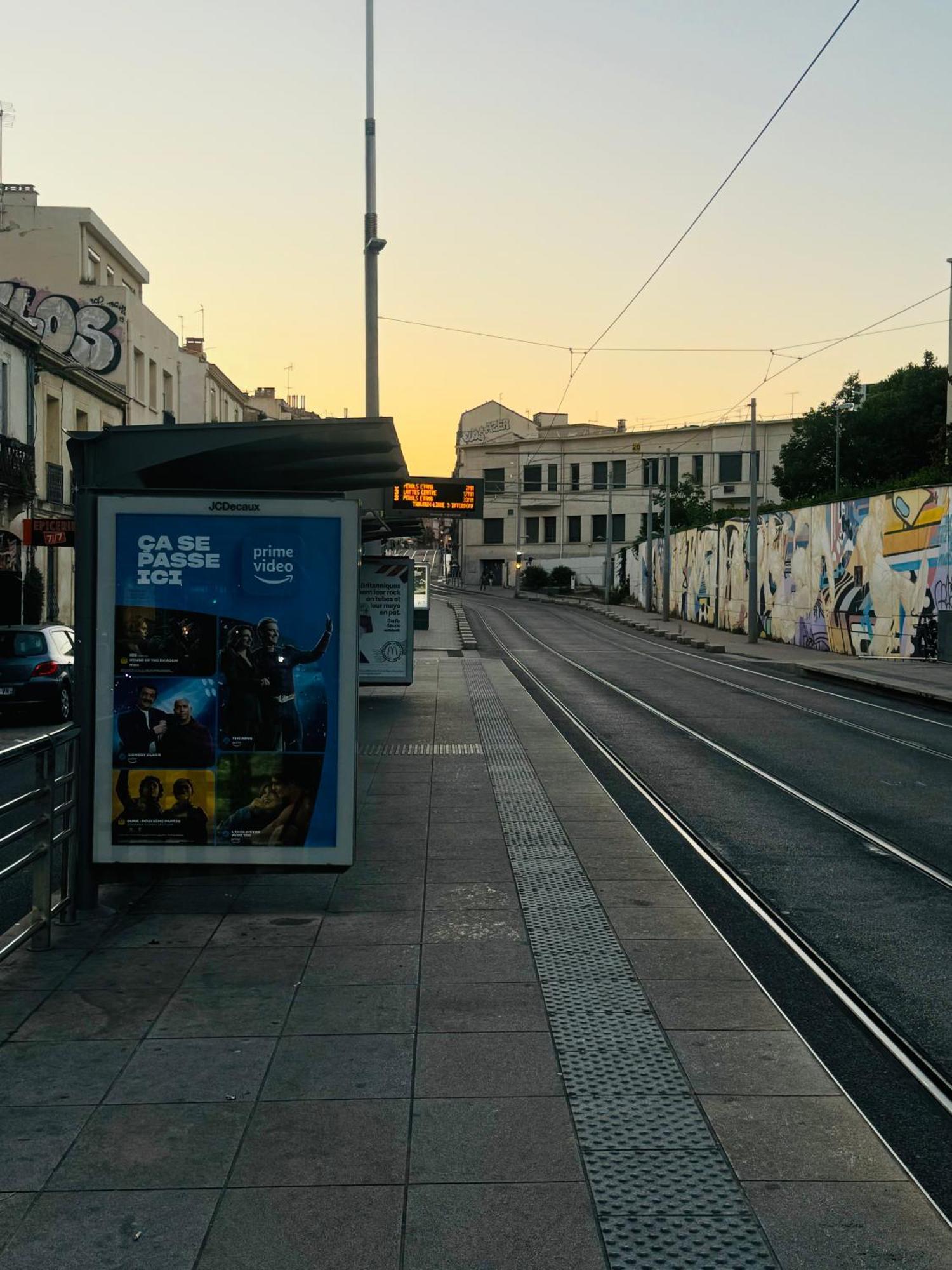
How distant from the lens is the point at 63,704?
19.2 m

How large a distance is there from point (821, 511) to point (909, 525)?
756 centimetres

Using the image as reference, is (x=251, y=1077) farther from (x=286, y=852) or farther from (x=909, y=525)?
(x=909, y=525)

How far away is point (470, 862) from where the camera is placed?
9.01 metres

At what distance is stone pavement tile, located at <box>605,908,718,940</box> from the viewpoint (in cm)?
719

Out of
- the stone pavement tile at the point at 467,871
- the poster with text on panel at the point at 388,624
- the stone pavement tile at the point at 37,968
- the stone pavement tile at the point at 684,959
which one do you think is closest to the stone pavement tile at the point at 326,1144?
the stone pavement tile at the point at 37,968

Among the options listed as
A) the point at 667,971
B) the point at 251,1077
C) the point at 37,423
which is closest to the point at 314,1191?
the point at 251,1077

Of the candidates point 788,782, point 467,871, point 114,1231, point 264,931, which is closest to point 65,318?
point 788,782

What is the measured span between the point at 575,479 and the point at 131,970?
9489 centimetres

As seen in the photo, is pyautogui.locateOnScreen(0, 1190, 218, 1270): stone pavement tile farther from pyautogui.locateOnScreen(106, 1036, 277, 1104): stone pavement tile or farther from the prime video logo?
the prime video logo

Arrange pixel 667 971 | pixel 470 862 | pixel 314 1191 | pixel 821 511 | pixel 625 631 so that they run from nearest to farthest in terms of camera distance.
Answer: pixel 314 1191 < pixel 667 971 < pixel 470 862 < pixel 821 511 < pixel 625 631

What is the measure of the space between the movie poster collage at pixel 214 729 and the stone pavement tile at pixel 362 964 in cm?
82

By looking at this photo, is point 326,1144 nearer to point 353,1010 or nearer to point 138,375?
point 353,1010

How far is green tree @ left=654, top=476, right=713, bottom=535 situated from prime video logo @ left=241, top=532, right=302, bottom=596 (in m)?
70.2

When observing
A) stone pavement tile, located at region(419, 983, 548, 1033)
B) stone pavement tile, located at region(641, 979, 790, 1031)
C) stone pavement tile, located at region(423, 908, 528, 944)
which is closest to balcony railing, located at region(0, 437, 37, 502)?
stone pavement tile, located at region(423, 908, 528, 944)
